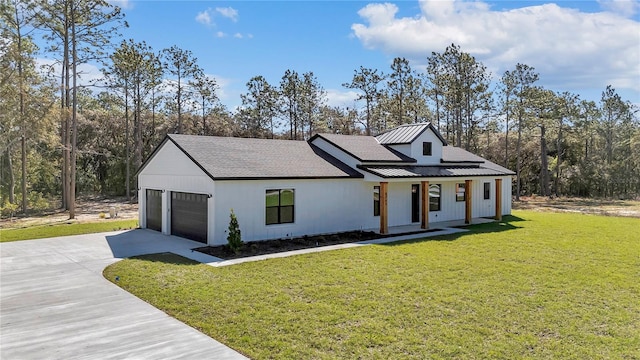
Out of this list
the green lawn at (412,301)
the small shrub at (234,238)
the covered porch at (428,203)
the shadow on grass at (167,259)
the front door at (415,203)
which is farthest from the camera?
the front door at (415,203)

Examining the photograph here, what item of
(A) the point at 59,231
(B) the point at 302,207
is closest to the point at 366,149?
(B) the point at 302,207

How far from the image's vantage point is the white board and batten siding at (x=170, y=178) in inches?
520

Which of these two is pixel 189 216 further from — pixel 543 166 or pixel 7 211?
pixel 543 166

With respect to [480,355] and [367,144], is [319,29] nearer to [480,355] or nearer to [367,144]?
[367,144]

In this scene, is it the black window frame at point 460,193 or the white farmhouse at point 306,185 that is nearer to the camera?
the white farmhouse at point 306,185

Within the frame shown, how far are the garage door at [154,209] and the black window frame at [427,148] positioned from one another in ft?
38.2

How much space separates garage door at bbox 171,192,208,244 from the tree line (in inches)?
462

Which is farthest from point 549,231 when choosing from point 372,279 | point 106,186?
point 106,186

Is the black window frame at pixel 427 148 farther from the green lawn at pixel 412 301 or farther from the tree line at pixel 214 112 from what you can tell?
the tree line at pixel 214 112

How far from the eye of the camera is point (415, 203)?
1816cm

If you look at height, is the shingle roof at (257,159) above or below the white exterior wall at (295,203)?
above

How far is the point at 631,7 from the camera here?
1596cm

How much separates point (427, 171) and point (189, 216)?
32.4 feet

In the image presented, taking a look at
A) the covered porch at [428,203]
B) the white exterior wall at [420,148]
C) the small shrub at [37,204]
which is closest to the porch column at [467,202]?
the covered porch at [428,203]
